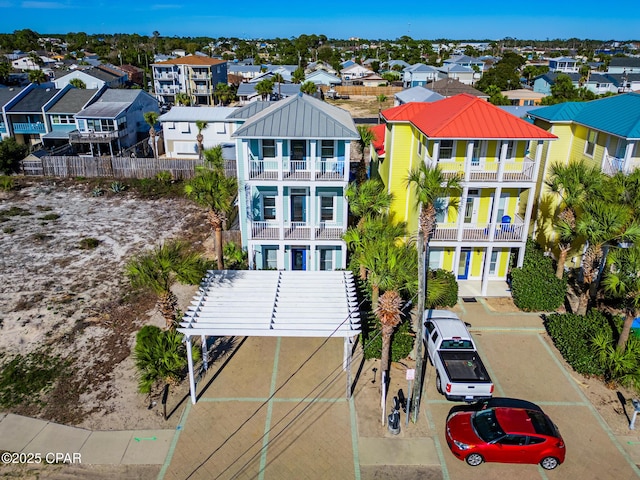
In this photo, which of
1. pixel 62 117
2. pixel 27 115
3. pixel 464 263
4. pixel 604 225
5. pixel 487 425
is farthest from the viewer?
pixel 27 115

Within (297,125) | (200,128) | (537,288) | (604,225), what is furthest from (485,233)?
(200,128)

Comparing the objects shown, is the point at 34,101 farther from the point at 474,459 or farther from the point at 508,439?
the point at 508,439

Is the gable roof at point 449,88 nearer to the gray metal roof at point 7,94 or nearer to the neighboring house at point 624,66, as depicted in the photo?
the gray metal roof at point 7,94

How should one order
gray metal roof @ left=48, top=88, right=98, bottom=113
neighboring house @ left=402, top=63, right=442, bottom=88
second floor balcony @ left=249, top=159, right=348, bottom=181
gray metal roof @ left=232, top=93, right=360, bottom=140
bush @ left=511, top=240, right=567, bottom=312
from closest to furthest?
gray metal roof @ left=232, top=93, right=360, bottom=140
bush @ left=511, top=240, right=567, bottom=312
second floor balcony @ left=249, top=159, right=348, bottom=181
gray metal roof @ left=48, top=88, right=98, bottom=113
neighboring house @ left=402, top=63, right=442, bottom=88

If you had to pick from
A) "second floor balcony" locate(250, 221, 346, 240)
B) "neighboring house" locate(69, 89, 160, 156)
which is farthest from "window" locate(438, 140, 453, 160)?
"neighboring house" locate(69, 89, 160, 156)

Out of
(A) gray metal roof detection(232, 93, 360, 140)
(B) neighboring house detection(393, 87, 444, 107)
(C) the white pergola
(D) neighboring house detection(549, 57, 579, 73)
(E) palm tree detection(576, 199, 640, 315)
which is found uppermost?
(D) neighboring house detection(549, 57, 579, 73)

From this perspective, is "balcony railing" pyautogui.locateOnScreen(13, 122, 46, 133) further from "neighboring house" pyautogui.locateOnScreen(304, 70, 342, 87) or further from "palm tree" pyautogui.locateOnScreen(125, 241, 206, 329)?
"neighboring house" pyautogui.locateOnScreen(304, 70, 342, 87)

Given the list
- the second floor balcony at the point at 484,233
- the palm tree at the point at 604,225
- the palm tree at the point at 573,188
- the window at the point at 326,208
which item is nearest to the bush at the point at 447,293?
the second floor balcony at the point at 484,233
